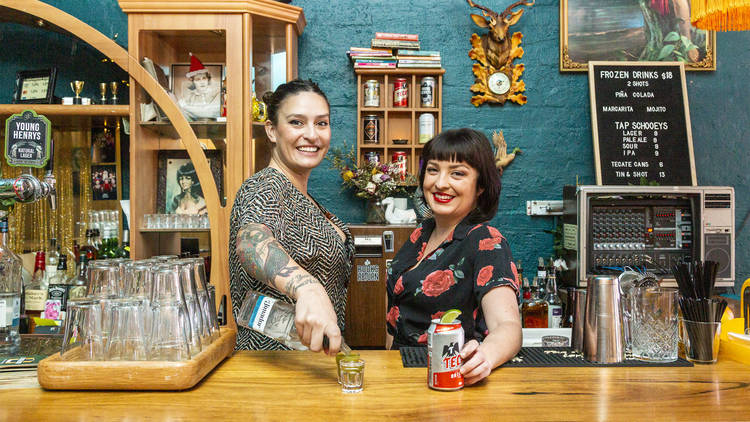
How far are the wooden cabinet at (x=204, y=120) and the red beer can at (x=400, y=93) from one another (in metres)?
0.92

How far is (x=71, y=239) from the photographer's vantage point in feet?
9.12

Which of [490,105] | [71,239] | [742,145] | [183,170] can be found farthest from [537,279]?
[71,239]

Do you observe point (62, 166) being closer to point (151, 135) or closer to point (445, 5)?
point (151, 135)

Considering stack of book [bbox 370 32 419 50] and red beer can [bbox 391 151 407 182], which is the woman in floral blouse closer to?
red beer can [bbox 391 151 407 182]

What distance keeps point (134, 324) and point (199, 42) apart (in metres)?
2.14

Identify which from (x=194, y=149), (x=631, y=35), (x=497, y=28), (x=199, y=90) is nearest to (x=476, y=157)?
(x=194, y=149)

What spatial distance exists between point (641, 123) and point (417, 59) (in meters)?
1.45

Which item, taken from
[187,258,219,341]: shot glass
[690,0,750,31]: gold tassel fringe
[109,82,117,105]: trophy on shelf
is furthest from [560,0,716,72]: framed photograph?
[187,258,219,341]: shot glass

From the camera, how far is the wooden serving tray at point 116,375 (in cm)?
111

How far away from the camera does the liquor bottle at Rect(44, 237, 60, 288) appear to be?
273 cm

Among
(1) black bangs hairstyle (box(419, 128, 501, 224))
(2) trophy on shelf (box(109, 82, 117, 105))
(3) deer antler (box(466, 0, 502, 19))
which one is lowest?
(1) black bangs hairstyle (box(419, 128, 501, 224))

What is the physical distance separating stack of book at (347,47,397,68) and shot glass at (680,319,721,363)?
2508mm

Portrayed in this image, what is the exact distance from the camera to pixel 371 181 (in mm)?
3355

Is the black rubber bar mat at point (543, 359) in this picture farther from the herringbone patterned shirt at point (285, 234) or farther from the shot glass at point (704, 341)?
the herringbone patterned shirt at point (285, 234)
